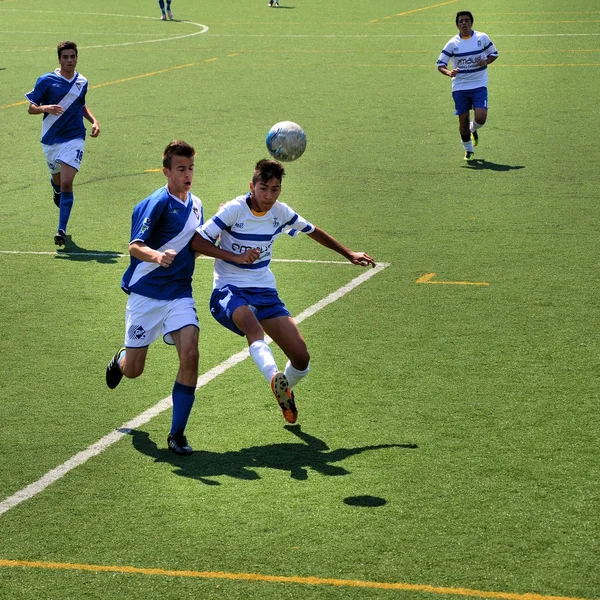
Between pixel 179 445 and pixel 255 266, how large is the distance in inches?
59.0

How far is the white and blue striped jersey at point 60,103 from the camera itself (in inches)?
578

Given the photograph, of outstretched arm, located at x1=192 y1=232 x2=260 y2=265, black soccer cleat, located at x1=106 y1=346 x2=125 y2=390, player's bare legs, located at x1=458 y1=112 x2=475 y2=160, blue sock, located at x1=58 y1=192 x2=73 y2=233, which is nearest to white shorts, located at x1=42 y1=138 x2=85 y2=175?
blue sock, located at x1=58 y1=192 x2=73 y2=233

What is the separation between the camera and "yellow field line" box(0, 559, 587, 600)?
6074 mm

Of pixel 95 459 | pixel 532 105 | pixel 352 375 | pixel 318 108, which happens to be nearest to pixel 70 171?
pixel 352 375

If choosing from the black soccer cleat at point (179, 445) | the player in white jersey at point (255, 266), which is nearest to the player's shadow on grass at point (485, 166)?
the player in white jersey at point (255, 266)

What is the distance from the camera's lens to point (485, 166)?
1897 cm

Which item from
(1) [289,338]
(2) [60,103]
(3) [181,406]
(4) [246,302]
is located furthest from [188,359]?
(2) [60,103]

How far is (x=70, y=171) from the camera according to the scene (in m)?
14.6

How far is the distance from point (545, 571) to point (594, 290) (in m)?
6.27

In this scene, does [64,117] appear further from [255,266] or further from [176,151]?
[176,151]

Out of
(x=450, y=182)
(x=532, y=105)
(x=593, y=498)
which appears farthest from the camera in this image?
(x=532, y=105)

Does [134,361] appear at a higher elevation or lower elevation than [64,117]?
lower

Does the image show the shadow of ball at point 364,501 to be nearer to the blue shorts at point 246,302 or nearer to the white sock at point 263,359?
the white sock at point 263,359

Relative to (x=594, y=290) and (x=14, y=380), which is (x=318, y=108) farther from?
(x=14, y=380)
